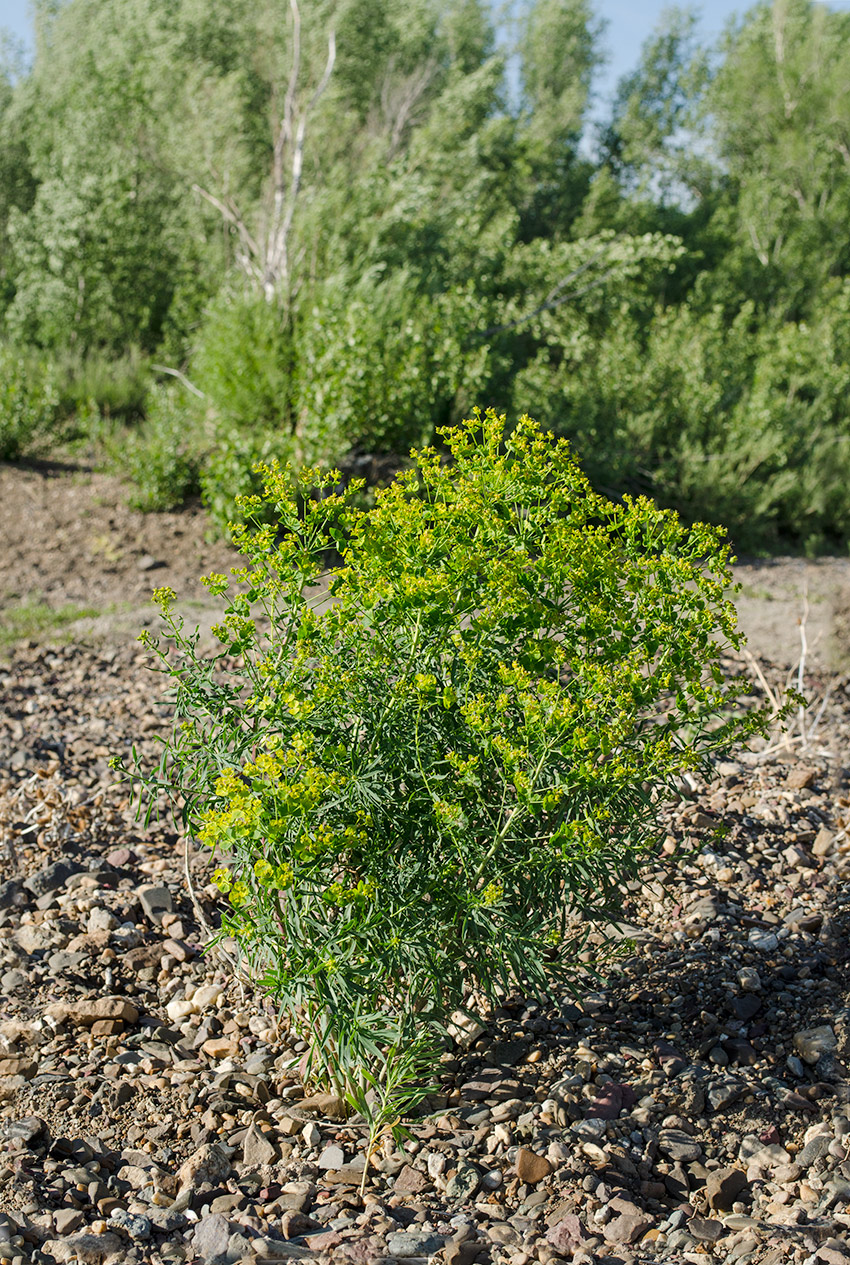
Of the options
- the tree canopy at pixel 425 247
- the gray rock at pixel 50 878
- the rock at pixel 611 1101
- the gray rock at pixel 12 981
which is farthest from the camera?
the tree canopy at pixel 425 247

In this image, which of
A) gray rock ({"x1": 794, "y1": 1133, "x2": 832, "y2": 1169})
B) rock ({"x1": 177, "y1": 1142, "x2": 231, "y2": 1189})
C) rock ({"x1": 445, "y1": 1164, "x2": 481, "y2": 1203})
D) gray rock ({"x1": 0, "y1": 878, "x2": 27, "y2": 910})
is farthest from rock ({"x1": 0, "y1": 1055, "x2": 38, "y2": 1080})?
gray rock ({"x1": 794, "y1": 1133, "x2": 832, "y2": 1169})

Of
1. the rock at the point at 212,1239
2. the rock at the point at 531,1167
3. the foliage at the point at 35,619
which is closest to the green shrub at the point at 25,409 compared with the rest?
the foliage at the point at 35,619

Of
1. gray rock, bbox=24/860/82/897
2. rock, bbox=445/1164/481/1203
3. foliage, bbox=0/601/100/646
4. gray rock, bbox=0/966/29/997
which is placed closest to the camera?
rock, bbox=445/1164/481/1203

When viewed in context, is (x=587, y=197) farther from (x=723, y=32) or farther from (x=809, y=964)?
(x=809, y=964)

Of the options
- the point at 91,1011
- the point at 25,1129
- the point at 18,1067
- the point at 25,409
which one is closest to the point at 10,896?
the point at 91,1011

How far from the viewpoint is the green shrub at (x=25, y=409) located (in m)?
9.19

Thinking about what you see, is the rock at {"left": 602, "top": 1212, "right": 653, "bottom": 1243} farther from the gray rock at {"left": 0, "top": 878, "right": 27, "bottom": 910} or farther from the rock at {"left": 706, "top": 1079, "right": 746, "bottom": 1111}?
the gray rock at {"left": 0, "top": 878, "right": 27, "bottom": 910}

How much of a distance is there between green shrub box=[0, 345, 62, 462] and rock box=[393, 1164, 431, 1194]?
27.8 ft

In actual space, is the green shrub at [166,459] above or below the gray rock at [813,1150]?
above

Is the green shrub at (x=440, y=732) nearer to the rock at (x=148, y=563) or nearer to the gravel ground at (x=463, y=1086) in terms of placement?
the gravel ground at (x=463, y=1086)

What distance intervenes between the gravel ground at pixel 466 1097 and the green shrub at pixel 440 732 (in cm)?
29

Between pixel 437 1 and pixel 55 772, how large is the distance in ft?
71.4

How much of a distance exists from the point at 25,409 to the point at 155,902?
7.30 m

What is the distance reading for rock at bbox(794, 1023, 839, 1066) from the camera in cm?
243
